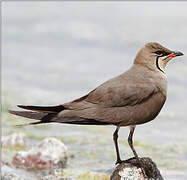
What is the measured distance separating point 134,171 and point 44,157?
3.03 m

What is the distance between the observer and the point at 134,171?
711 cm

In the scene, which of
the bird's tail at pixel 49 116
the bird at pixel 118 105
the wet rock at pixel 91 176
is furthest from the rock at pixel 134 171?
the wet rock at pixel 91 176

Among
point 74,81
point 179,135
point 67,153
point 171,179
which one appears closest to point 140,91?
point 171,179

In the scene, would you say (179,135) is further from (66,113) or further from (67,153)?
(66,113)

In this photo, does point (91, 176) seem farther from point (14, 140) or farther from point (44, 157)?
point (14, 140)

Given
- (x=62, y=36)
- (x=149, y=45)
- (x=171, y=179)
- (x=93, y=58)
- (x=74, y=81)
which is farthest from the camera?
(x=62, y=36)

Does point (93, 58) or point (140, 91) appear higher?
point (140, 91)

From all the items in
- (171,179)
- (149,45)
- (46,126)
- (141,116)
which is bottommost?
(46,126)

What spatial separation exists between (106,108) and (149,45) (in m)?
1.11

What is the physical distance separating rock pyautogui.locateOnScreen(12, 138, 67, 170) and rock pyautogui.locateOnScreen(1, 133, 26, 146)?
108 cm

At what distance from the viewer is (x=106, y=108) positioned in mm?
6766

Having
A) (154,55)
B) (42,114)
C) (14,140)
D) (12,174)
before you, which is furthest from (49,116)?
(14,140)

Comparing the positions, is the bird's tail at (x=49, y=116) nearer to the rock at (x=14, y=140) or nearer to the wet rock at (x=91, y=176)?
the wet rock at (x=91, y=176)

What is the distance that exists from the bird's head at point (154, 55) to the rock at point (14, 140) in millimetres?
4586
